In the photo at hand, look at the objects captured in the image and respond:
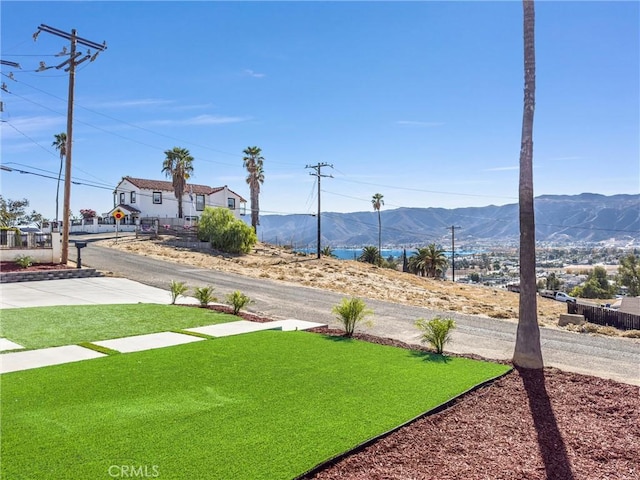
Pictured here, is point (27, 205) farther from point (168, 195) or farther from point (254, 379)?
point (254, 379)

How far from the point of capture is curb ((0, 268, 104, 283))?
1909 centimetres

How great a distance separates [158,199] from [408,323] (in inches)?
1888

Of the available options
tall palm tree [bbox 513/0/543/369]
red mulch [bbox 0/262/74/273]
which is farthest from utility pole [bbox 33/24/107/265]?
tall palm tree [bbox 513/0/543/369]

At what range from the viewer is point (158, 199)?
5603 cm

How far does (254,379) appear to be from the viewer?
7.12 metres

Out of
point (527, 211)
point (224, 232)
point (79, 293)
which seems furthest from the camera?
point (224, 232)

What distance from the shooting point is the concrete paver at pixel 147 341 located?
9047mm

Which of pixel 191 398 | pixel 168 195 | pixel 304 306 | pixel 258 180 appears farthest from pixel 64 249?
pixel 168 195

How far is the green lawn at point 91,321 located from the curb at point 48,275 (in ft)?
24.2

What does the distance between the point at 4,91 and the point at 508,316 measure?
1170 inches

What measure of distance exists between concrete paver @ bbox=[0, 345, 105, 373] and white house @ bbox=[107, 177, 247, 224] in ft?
152

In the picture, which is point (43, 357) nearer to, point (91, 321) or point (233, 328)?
point (91, 321)

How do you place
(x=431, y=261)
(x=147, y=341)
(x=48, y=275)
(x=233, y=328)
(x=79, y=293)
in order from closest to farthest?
1. (x=147, y=341)
2. (x=233, y=328)
3. (x=79, y=293)
4. (x=48, y=275)
5. (x=431, y=261)

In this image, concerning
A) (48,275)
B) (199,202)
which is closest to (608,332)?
(48,275)
